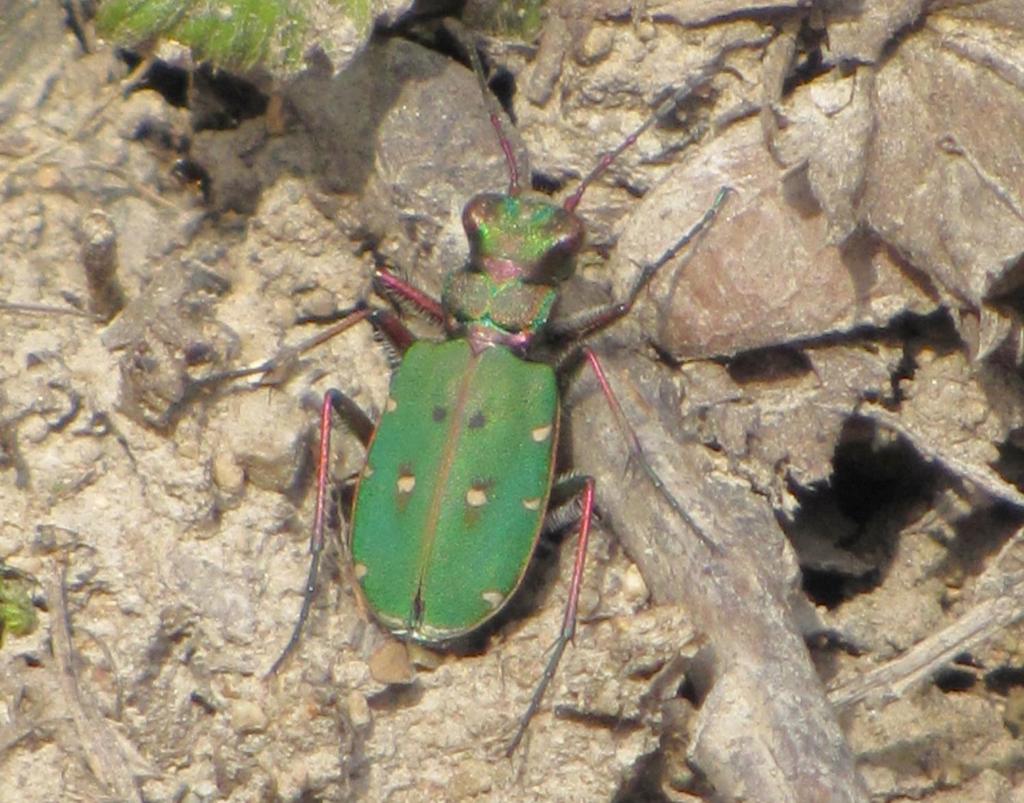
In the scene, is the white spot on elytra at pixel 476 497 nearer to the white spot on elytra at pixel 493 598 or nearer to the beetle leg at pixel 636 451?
the white spot on elytra at pixel 493 598

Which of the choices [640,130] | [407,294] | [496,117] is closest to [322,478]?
[407,294]

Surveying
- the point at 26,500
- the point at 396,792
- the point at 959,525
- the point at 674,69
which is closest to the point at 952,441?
the point at 959,525

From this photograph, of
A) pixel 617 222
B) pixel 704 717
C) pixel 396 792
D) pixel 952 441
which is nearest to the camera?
pixel 704 717

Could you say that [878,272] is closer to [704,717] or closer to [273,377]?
[704,717]

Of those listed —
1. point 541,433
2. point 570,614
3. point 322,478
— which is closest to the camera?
point 570,614

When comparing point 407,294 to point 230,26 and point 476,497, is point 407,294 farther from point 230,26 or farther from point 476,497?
point 230,26

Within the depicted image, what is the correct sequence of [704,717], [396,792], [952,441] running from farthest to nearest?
1. [952,441]
2. [396,792]
3. [704,717]

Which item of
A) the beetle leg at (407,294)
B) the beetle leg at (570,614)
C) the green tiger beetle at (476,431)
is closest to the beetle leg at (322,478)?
the green tiger beetle at (476,431)
